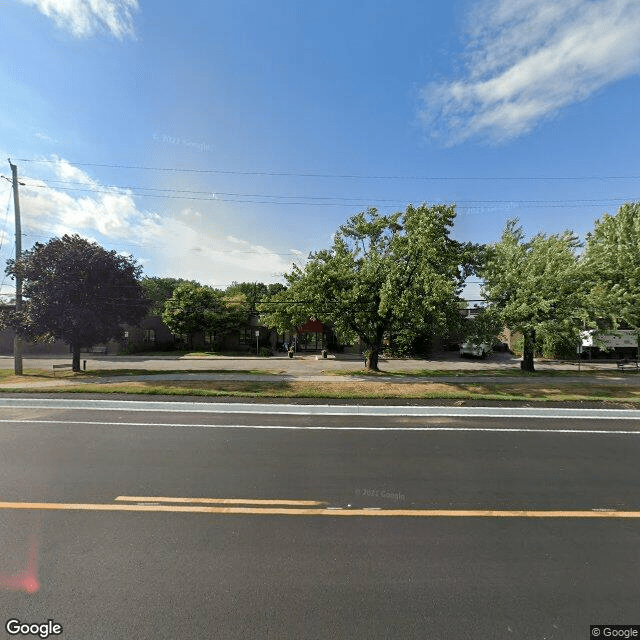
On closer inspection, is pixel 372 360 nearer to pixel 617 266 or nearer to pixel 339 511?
pixel 339 511

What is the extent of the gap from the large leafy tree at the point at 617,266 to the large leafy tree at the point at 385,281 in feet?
25.2

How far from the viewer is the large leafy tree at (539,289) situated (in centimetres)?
1786

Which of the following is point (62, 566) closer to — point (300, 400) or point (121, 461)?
point (121, 461)

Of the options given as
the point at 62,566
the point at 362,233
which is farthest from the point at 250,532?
the point at 362,233

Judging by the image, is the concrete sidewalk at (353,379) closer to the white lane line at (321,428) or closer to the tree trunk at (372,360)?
the tree trunk at (372,360)

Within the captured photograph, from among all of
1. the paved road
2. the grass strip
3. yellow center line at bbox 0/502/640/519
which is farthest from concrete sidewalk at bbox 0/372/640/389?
yellow center line at bbox 0/502/640/519

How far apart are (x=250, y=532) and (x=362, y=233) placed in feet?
58.6

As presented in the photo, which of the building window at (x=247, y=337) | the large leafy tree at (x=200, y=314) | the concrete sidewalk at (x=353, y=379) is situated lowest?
the concrete sidewalk at (x=353, y=379)

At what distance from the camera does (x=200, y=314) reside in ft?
113

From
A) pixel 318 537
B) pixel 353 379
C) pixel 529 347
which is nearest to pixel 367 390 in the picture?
pixel 353 379

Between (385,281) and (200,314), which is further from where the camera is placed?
(200,314)

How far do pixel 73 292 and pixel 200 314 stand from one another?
16431mm

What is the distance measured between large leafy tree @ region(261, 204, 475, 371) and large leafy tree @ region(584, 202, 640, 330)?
7.68 meters

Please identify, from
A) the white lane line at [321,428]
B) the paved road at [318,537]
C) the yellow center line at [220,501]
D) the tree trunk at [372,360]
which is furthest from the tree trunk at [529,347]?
the yellow center line at [220,501]
